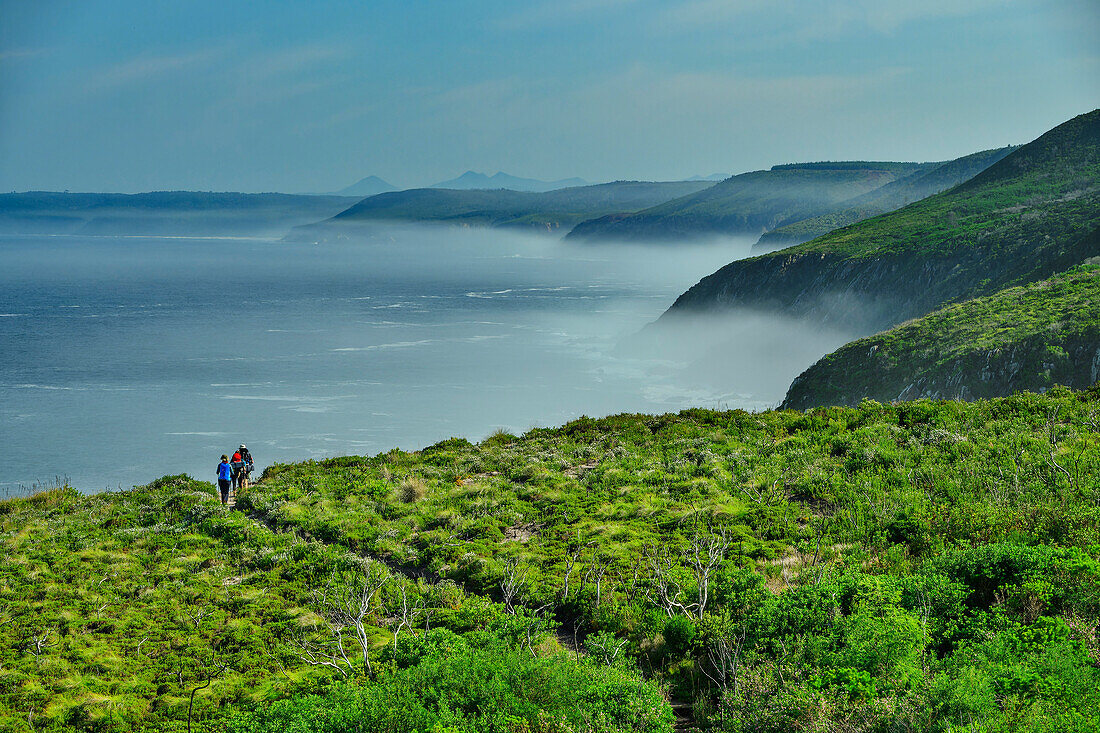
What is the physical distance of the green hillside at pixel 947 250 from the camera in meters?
55.2

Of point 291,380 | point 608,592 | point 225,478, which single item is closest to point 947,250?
point 608,592

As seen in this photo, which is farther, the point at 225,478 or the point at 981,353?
the point at 981,353

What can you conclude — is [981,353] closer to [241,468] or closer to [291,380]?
[241,468]

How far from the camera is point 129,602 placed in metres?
14.1

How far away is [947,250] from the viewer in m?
65.5

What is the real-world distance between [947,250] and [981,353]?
37613mm

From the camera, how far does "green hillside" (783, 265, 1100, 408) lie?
29.2 metres

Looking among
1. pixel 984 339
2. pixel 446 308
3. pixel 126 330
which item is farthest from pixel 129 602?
pixel 446 308

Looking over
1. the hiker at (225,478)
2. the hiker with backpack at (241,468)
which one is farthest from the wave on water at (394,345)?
the hiker at (225,478)

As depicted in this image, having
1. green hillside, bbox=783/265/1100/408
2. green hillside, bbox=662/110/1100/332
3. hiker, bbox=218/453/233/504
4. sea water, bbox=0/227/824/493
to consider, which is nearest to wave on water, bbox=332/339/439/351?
sea water, bbox=0/227/824/493

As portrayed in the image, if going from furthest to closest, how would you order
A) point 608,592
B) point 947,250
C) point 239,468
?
point 947,250
point 239,468
point 608,592

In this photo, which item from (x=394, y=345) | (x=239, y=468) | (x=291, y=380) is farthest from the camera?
(x=394, y=345)

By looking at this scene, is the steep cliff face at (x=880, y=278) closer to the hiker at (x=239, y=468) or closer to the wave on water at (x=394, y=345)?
the wave on water at (x=394, y=345)

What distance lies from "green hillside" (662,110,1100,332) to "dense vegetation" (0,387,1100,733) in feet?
129
